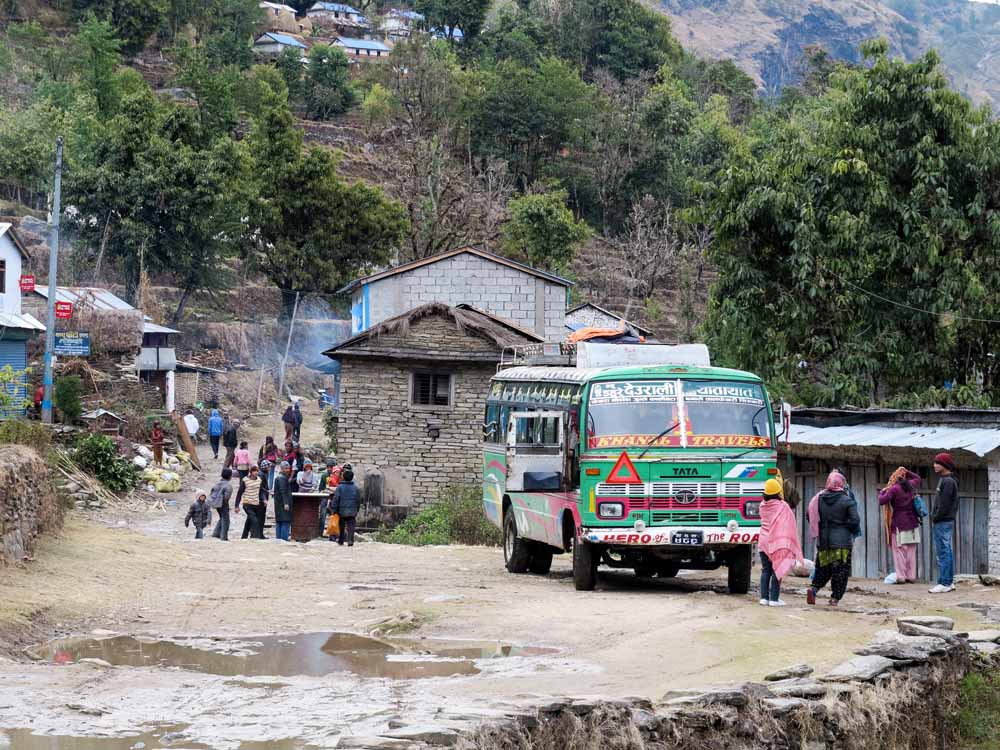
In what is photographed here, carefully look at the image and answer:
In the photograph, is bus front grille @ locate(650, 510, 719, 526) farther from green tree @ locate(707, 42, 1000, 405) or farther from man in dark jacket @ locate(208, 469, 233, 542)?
green tree @ locate(707, 42, 1000, 405)

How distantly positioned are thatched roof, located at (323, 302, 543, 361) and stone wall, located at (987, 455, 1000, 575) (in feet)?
52.8

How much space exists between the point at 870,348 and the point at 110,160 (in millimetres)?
38901

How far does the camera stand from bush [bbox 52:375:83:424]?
36.0 m

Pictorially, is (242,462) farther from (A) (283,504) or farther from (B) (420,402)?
(A) (283,504)

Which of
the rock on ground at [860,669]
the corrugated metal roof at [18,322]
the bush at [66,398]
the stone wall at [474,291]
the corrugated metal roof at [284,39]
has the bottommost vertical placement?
the rock on ground at [860,669]

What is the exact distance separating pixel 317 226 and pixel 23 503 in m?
43.6

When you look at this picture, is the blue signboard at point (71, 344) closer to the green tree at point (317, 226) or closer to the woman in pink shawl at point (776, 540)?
the green tree at point (317, 226)

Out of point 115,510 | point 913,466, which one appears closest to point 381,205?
point 115,510

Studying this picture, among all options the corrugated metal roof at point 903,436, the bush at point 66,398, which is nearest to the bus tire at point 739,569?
the corrugated metal roof at point 903,436

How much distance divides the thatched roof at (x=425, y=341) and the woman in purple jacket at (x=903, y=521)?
15.3 metres

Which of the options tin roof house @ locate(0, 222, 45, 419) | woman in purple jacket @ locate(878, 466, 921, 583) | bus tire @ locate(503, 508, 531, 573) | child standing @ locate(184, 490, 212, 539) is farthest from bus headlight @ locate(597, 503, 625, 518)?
tin roof house @ locate(0, 222, 45, 419)

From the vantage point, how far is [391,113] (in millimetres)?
94875

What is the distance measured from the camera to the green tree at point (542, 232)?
6328cm

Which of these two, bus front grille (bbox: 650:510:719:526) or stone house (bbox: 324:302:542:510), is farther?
stone house (bbox: 324:302:542:510)
